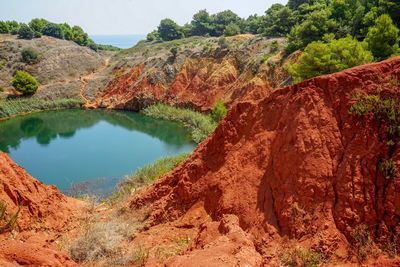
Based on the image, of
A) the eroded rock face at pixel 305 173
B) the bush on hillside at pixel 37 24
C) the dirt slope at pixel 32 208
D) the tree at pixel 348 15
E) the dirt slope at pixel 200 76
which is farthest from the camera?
→ the bush on hillside at pixel 37 24

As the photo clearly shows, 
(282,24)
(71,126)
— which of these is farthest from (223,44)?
(71,126)

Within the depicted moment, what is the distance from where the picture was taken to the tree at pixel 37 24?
75725mm

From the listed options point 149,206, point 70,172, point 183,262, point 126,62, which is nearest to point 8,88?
point 126,62

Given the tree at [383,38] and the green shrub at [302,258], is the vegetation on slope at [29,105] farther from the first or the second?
the green shrub at [302,258]

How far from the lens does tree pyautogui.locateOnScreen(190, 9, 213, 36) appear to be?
249 ft

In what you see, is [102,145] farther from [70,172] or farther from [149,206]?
[149,206]

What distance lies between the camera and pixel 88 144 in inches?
1400

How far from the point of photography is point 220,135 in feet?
46.0

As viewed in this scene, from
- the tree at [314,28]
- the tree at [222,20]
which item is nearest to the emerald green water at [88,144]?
the tree at [314,28]

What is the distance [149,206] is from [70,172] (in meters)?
14.3

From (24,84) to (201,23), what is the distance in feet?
120

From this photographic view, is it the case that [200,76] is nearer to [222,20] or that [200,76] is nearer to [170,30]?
[222,20]

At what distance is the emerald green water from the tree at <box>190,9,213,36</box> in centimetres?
3299

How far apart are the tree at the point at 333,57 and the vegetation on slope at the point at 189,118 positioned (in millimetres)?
11351
